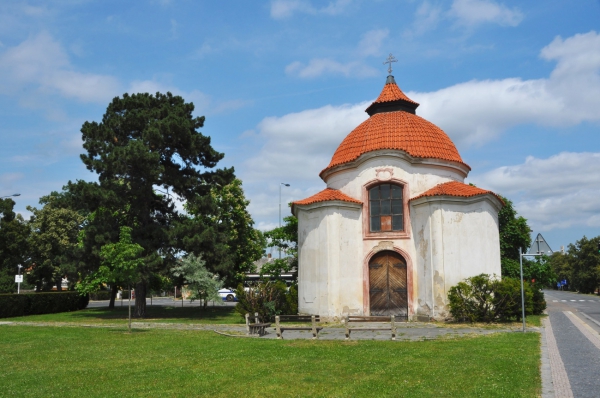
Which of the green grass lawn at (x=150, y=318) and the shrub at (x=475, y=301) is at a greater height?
the shrub at (x=475, y=301)

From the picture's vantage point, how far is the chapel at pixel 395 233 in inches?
861

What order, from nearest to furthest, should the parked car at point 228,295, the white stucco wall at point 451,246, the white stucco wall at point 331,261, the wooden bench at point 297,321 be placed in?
the wooden bench at point 297,321
the white stucco wall at point 451,246
the white stucco wall at point 331,261
the parked car at point 228,295

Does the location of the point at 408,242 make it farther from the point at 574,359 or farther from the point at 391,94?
the point at 574,359

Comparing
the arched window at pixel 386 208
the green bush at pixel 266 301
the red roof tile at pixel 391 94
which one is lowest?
the green bush at pixel 266 301

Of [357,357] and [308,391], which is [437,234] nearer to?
[357,357]

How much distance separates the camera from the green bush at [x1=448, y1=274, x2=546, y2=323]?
20312mm

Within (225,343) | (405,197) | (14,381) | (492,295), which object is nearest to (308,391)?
(14,381)

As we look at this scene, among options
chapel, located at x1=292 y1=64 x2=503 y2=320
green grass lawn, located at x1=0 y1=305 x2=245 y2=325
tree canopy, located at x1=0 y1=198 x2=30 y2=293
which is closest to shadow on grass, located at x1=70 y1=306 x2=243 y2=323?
green grass lawn, located at x1=0 y1=305 x2=245 y2=325

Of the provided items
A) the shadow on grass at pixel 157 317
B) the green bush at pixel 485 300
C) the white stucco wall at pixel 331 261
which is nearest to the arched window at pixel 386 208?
the white stucco wall at pixel 331 261

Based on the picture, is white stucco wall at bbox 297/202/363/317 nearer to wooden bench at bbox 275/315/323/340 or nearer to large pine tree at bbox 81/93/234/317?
wooden bench at bbox 275/315/323/340

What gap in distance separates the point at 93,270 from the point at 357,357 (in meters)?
19.9

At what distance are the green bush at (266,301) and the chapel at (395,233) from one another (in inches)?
25.3

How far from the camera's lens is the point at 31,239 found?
45594mm

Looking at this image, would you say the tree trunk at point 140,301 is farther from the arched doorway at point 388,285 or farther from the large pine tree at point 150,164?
the arched doorway at point 388,285
